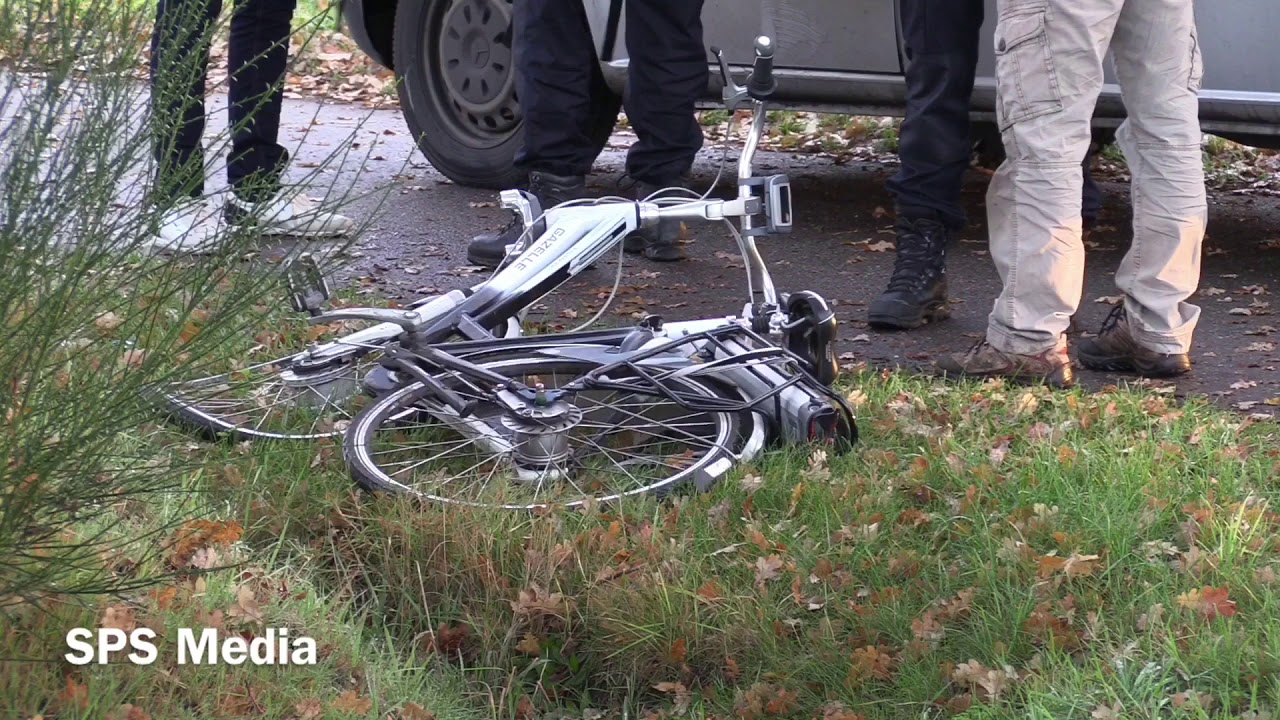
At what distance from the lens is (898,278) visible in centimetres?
482

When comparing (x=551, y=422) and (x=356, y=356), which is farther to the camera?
(x=356, y=356)

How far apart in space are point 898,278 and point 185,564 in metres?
2.61

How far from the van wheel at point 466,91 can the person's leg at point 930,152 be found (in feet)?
5.87

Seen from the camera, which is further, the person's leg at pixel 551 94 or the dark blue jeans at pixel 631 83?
the person's leg at pixel 551 94

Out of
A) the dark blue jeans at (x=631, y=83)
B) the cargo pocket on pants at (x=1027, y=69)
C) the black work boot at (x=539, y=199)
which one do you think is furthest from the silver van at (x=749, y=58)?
the cargo pocket on pants at (x=1027, y=69)

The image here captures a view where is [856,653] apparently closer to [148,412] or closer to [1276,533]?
[1276,533]

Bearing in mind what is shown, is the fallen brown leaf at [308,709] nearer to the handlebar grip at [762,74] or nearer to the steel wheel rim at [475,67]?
the handlebar grip at [762,74]

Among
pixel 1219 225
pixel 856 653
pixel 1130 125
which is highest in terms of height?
pixel 1130 125

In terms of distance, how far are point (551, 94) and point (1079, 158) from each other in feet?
6.76

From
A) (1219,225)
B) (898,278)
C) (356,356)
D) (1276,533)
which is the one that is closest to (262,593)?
(356,356)

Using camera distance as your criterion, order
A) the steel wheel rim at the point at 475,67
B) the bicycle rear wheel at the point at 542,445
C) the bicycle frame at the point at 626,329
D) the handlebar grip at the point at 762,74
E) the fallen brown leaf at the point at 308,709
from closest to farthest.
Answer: the fallen brown leaf at the point at 308,709, the bicycle rear wheel at the point at 542,445, the bicycle frame at the point at 626,329, the handlebar grip at the point at 762,74, the steel wheel rim at the point at 475,67

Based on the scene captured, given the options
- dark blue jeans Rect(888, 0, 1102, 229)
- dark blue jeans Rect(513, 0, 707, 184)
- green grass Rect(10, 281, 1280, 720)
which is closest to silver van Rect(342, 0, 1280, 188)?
dark blue jeans Rect(513, 0, 707, 184)

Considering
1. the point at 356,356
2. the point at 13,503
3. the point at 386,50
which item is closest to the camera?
the point at 13,503

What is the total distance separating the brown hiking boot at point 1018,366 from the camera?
13.5 feet
